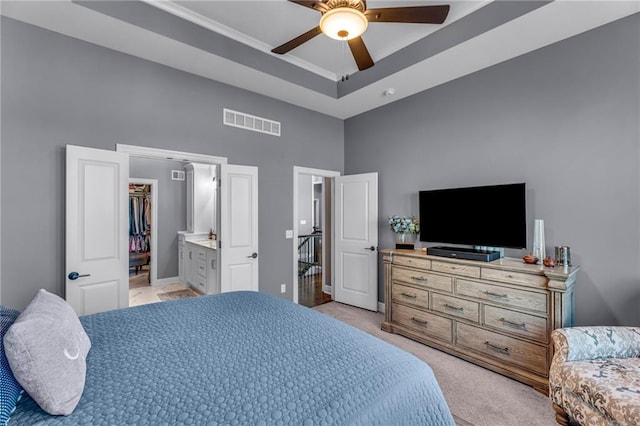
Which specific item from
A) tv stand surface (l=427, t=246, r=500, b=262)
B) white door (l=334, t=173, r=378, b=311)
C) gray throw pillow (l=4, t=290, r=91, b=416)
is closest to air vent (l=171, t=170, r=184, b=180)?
white door (l=334, t=173, r=378, b=311)

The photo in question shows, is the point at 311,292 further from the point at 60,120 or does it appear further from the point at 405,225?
the point at 60,120

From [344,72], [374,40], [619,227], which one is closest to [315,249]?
[344,72]

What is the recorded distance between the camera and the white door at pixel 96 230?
2521 mm

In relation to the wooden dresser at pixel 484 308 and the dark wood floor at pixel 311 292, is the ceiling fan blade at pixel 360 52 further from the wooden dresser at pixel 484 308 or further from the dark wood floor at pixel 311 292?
the dark wood floor at pixel 311 292

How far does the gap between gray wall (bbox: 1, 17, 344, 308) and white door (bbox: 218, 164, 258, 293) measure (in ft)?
0.96

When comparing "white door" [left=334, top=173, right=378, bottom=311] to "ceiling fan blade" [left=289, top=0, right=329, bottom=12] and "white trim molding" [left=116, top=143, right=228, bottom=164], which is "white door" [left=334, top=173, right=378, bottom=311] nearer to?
"white trim molding" [left=116, top=143, right=228, bottom=164]

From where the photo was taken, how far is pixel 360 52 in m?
2.42

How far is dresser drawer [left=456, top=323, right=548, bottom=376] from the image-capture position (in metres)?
2.41

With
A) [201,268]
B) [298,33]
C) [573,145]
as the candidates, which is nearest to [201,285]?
[201,268]

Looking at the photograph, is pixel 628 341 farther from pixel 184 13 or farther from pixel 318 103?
pixel 184 13

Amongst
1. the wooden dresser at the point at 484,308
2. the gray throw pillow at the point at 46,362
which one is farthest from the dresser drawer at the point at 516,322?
the gray throw pillow at the point at 46,362

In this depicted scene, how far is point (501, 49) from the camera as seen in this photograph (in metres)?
2.86

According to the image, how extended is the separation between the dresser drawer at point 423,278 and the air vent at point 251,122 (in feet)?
8.25

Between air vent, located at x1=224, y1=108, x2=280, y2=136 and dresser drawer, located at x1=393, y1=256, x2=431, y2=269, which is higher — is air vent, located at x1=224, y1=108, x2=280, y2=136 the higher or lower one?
the higher one
